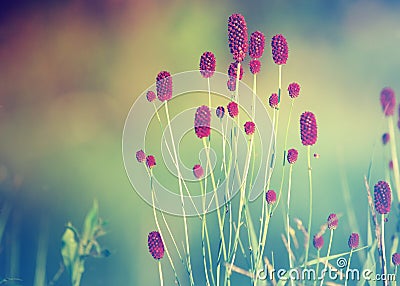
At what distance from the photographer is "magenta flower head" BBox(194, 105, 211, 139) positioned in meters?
1.86

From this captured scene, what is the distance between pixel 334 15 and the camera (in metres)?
2.01

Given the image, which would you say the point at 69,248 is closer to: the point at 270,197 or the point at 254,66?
the point at 270,197

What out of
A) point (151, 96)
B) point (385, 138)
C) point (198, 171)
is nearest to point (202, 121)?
point (198, 171)

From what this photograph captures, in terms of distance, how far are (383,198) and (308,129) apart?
331mm

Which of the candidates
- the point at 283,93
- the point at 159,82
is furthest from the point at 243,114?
the point at 159,82

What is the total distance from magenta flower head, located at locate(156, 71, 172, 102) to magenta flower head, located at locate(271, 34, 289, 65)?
38 cm

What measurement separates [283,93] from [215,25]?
37 cm

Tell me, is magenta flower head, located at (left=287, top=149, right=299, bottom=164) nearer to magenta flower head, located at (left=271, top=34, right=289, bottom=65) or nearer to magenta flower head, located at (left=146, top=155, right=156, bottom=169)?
magenta flower head, located at (left=271, top=34, right=289, bottom=65)

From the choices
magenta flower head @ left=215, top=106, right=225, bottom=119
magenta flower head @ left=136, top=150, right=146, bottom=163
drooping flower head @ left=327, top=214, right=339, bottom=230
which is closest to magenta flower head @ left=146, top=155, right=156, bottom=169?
magenta flower head @ left=136, top=150, right=146, bottom=163

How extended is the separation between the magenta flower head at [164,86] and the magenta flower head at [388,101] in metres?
0.74

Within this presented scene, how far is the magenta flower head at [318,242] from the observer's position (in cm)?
191

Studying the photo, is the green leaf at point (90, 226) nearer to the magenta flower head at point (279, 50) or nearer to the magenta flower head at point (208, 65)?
the magenta flower head at point (208, 65)

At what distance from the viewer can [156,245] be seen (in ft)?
6.48

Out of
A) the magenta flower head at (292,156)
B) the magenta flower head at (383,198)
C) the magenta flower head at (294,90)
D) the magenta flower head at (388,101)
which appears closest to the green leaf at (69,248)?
the magenta flower head at (292,156)
